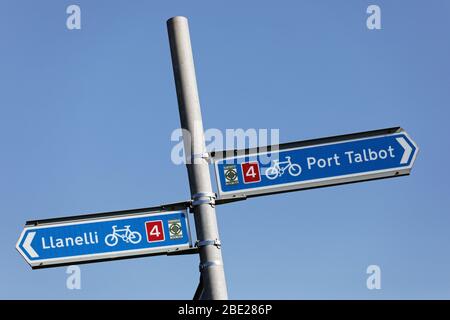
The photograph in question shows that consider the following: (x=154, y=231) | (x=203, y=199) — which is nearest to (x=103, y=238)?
(x=154, y=231)

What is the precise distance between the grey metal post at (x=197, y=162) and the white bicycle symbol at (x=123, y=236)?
550 millimetres

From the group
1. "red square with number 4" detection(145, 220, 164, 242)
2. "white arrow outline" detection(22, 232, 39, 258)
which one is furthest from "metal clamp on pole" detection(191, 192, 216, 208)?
"white arrow outline" detection(22, 232, 39, 258)

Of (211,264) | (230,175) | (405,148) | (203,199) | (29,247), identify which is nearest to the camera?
(211,264)

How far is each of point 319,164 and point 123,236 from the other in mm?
Answer: 1810

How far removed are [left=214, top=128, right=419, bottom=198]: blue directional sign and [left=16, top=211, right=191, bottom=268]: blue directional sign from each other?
57 cm

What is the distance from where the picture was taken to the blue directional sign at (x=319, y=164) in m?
6.67

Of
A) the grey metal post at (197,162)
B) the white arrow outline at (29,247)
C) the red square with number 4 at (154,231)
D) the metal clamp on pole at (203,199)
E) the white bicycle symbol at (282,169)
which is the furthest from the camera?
the white bicycle symbol at (282,169)

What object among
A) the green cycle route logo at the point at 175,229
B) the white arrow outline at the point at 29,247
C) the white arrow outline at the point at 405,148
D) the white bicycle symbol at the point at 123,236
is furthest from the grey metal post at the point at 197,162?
the white arrow outline at the point at 405,148

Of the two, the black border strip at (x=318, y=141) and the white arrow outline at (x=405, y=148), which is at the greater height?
the black border strip at (x=318, y=141)

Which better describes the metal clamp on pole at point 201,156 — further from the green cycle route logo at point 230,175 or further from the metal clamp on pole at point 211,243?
the metal clamp on pole at point 211,243

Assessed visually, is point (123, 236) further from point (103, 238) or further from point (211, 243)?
point (211, 243)

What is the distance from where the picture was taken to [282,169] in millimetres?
6738
